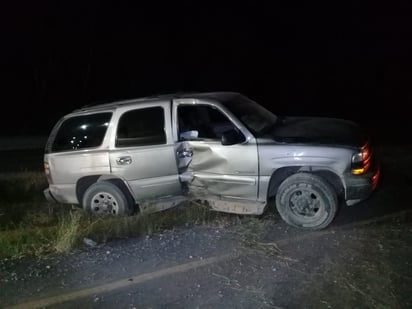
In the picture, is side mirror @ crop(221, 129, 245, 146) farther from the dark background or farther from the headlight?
the dark background

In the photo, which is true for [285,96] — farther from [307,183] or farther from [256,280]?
[256,280]

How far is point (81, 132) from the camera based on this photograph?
7.34 metres

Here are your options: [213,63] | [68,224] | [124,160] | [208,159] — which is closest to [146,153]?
[124,160]

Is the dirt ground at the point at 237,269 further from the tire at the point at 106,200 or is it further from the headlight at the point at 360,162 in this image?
the tire at the point at 106,200

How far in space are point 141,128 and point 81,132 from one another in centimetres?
92

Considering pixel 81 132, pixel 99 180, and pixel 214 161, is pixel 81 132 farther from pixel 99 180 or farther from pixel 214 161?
pixel 214 161

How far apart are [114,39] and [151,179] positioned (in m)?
20.2

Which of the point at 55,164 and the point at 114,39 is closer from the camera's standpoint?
the point at 55,164

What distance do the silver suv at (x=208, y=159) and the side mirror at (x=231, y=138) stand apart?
0.01 meters

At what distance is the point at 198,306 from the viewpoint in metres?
4.46

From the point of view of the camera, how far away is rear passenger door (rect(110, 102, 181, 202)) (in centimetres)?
684

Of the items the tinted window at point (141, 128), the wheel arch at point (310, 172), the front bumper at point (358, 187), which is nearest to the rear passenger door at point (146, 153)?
the tinted window at point (141, 128)

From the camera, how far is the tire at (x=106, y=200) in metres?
7.13

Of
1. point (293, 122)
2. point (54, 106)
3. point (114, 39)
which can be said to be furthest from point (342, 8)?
point (293, 122)
